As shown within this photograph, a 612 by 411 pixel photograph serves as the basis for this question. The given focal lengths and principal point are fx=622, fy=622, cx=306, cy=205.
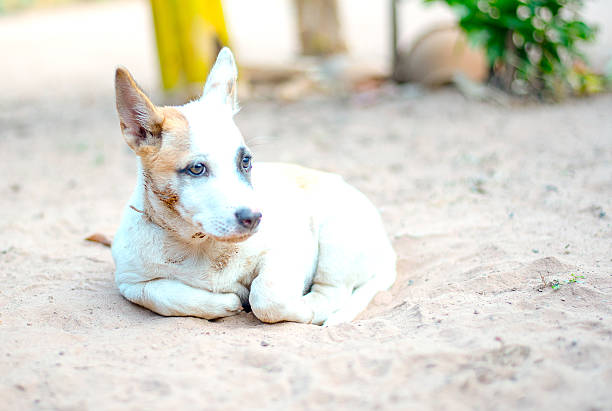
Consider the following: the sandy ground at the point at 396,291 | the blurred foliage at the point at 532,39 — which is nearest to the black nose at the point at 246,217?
the sandy ground at the point at 396,291

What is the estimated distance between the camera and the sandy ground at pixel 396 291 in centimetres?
284

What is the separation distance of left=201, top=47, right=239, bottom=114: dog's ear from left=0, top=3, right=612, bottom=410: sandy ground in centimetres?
36

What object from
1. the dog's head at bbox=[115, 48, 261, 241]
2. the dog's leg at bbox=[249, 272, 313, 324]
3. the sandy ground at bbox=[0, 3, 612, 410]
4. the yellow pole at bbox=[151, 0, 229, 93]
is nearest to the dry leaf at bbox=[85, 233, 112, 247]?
the sandy ground at bbox=[0, 3, 612, 410]

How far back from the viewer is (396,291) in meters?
4.32

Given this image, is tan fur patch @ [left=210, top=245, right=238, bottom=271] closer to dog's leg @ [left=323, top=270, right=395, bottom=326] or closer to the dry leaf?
dog's leg @ [left=323, top=270, right=395, bottom=326]

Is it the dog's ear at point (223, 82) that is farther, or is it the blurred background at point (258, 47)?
the blurred background at point (258, 47)

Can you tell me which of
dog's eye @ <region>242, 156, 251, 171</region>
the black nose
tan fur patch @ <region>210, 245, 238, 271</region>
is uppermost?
dog's eye @ <region>242, 156, 251, 171</region>

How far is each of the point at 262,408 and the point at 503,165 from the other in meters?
4.78

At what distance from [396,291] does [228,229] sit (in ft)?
5.03

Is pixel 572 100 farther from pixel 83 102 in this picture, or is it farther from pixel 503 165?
pixel 83 102

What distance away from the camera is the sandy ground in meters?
2.84

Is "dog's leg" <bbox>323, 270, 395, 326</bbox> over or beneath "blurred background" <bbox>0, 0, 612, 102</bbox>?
beneath

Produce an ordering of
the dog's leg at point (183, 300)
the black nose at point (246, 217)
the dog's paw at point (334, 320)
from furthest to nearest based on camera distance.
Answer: the dog's paw at point (334, 320), the dog's leg at point (183, 300), the black nose at point (246, 217)

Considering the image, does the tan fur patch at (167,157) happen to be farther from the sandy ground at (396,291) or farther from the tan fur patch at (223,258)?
the sandy ground at (396,291)
